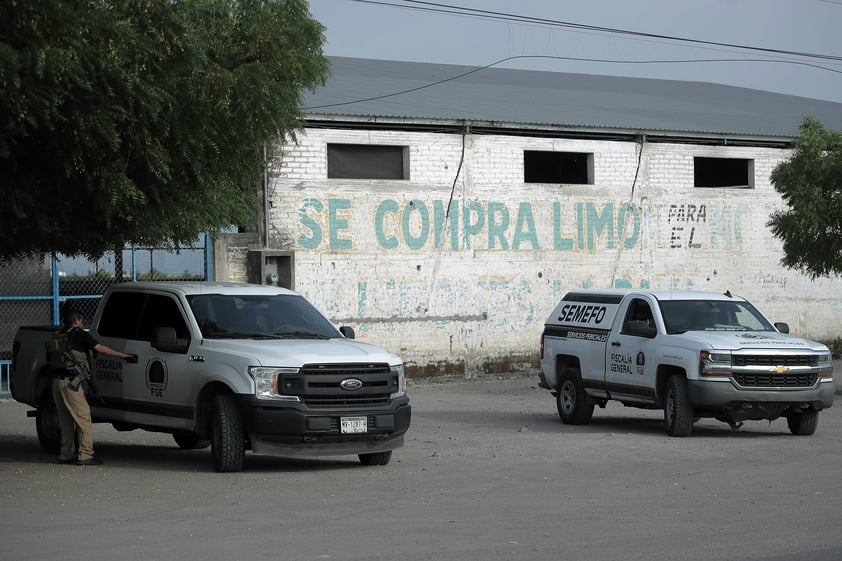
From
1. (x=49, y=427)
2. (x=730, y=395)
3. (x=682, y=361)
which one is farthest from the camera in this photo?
(x=682, y=361)

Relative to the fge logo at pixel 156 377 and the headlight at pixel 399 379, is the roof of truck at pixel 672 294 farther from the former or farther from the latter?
the fge logo at pixel 156 377

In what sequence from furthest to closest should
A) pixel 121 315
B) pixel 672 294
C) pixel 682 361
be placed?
1. pixel 672 294
2. pixel 682 361
3. pixel 121 315

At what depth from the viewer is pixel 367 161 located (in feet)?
87.6

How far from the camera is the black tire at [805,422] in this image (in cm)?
1634

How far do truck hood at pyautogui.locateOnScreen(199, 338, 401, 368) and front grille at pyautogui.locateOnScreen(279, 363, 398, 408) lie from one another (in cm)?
7

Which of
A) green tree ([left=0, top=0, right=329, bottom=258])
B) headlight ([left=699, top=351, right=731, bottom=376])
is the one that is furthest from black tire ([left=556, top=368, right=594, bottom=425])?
green tree ([left=0, top=0, right=329, bottom=258])

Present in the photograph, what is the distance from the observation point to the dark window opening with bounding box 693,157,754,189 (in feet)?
105

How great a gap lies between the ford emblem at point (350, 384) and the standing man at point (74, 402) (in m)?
2.71

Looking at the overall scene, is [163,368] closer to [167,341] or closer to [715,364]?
[167,341]

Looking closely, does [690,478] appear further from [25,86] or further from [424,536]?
[25,86]

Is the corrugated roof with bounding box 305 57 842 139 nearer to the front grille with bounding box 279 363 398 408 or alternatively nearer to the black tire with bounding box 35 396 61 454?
the black tire with bounding box 35 396 61 454

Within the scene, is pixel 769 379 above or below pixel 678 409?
above

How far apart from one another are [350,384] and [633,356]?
5641 millimetres

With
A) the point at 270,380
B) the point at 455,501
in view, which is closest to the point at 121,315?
the point at 270,380
